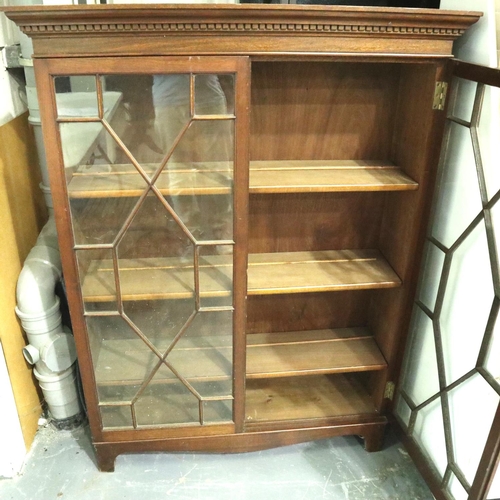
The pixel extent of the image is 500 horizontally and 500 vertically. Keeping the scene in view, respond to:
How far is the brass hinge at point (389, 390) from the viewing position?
1.48 m

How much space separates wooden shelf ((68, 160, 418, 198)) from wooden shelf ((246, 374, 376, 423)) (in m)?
0.71

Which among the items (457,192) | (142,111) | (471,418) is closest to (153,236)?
(142,111)

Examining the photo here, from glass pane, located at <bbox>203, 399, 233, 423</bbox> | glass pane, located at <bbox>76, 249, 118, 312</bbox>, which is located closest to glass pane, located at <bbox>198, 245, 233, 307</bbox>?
glass pane, located at <bbox>76, 249, 118, 312</bbox>

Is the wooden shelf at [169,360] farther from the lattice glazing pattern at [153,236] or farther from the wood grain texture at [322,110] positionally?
the wood grain texture at [322,110]

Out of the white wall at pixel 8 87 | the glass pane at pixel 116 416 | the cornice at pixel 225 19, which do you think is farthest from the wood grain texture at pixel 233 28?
the glass pane at pixel 116 416

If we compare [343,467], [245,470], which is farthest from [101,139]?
[343,467]

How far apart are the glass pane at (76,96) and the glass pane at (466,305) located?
88 cm

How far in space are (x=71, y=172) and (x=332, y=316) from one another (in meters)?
0.92

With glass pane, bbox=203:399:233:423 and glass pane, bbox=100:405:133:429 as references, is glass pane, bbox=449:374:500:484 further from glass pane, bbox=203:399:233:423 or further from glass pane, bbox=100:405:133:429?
glass pane, bbox=100:405:133:429

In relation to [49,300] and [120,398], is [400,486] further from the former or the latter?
[49,300]

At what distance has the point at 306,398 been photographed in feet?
5.17

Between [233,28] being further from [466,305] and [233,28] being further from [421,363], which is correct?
[421,363]

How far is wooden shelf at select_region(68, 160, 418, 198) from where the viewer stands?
1.14 m

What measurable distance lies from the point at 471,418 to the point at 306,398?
0.53m
